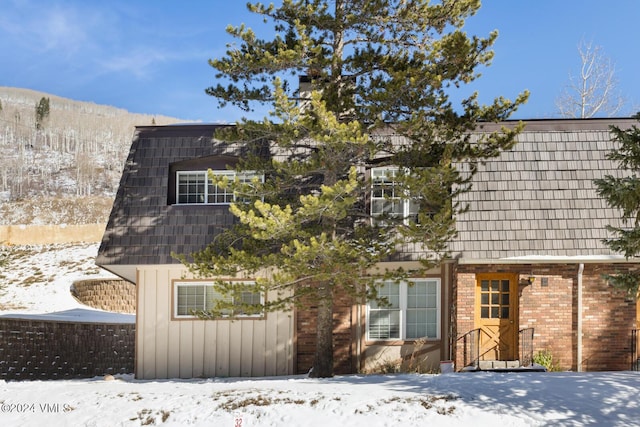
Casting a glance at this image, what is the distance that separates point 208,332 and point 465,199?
6.02 metres

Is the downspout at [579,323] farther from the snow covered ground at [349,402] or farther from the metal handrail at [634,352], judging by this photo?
the snow covered ground at [349,402]

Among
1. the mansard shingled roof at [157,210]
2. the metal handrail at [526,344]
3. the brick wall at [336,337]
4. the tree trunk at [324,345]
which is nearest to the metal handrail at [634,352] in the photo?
the metal handrail at [526,344]

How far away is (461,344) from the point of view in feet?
43.1

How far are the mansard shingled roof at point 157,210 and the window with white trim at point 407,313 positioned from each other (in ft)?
12.2

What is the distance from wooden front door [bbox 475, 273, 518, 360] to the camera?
1338 centimetres

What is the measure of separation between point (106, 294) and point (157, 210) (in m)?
20.0

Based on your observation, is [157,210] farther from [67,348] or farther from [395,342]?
[67,348]

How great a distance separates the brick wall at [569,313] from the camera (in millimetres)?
13188

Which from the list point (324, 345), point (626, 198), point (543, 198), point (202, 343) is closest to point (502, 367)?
point (324, 345)

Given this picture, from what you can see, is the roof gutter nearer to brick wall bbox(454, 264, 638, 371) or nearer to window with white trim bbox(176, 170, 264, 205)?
brick wall bbox(454, 264, 638, 371)

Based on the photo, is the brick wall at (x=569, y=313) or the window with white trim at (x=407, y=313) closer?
the brick wall at (x=569, y=313)

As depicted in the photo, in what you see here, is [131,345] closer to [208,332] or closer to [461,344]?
[208,332]

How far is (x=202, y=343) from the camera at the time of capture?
14023mm

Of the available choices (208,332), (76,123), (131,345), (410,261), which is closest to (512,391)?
(410,261)
